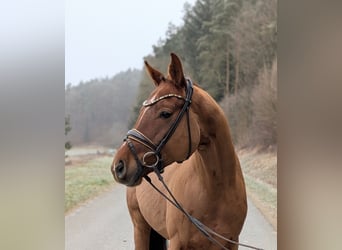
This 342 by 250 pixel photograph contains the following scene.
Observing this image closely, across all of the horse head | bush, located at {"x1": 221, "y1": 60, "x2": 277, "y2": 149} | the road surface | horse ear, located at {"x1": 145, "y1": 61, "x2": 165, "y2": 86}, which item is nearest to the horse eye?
the horse head

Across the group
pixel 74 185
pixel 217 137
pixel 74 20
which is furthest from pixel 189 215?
pixel 74 20

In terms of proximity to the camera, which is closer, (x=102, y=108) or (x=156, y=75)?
(x=156, y=75)

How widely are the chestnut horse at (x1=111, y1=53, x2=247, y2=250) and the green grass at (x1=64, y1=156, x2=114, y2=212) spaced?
516 mm

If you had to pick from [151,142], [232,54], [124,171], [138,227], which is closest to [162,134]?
[151,142]

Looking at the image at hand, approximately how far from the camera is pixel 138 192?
5.94 feet

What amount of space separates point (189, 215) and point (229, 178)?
0.61 ft

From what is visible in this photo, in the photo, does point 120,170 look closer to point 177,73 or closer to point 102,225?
point 177,73

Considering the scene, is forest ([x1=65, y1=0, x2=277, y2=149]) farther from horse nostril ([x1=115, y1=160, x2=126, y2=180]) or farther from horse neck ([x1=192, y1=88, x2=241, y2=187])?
horse nostril ([x1=115, y1=160, x2=126, y2=180])

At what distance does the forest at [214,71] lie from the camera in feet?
6.47

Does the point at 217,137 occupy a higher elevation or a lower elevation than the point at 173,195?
higher

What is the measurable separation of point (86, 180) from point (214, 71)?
86 centimetres

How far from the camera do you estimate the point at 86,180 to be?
6.71 ft
